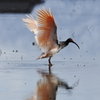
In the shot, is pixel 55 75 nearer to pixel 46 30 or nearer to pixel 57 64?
pixel 46 30

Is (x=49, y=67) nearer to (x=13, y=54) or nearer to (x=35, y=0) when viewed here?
(x=13, y=54)

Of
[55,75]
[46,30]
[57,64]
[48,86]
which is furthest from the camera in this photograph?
[57,64]

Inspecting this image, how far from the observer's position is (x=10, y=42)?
17.9 meters

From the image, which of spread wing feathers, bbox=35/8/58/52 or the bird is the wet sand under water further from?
spread wing feathers, bbox=35/8/58/52

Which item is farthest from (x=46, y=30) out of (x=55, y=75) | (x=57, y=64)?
(x=55, y=75)

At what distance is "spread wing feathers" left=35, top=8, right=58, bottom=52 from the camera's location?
1240cm

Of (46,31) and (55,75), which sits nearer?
(55,75)

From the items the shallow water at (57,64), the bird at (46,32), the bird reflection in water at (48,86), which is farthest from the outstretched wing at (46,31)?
the bird reflection in water at (48,86)

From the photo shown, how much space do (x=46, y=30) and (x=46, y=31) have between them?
3cm

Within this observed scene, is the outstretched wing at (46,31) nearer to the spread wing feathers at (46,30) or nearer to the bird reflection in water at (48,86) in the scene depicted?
the spread wing feathers at (46,30)

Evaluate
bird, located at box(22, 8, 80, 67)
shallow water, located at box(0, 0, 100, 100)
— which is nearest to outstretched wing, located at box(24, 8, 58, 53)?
bird, located at box(22, 8, 80, 67)

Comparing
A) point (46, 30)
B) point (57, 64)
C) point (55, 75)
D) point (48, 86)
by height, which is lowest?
point (57, 64)

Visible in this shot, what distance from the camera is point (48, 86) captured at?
998cm

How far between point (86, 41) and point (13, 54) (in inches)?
159
